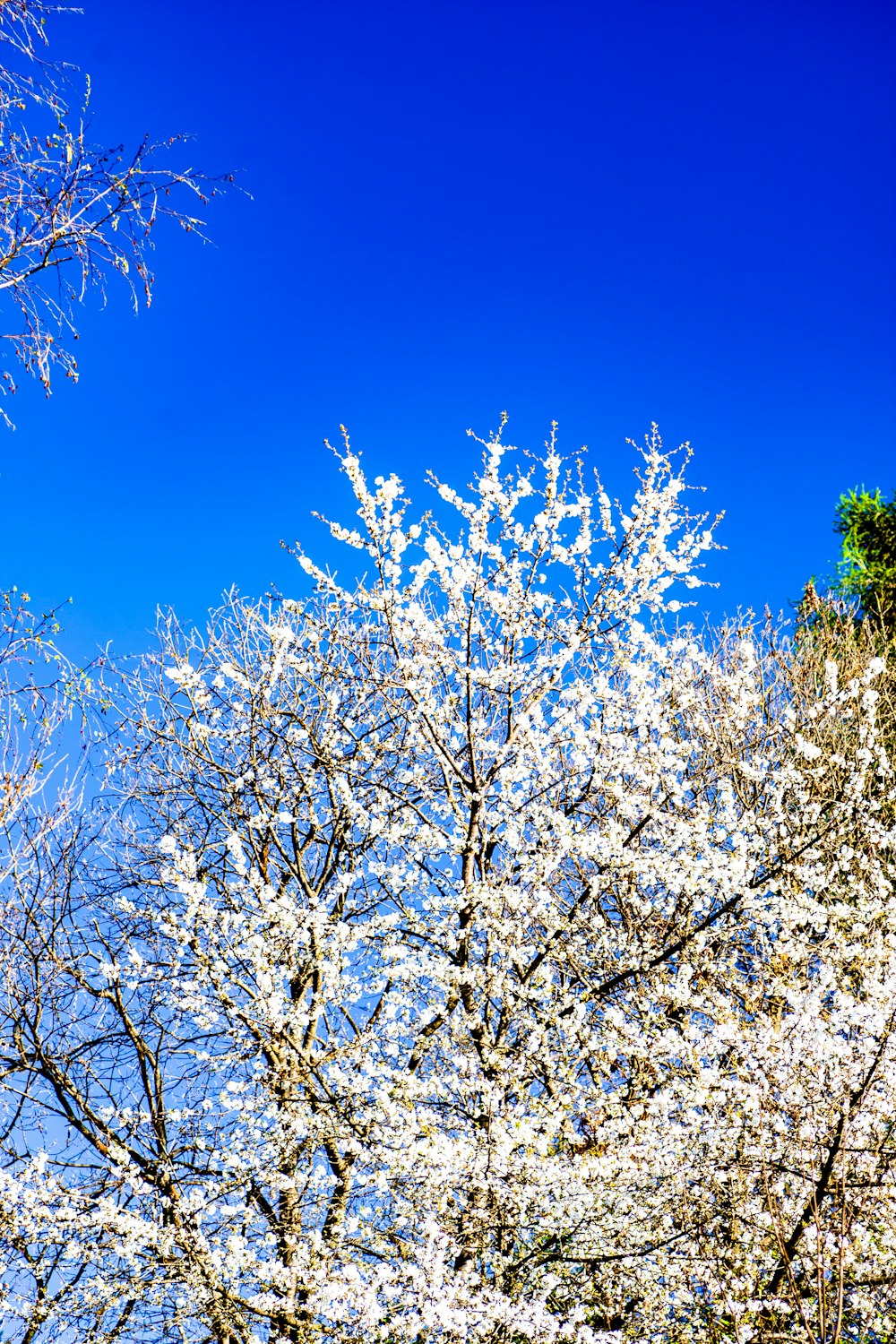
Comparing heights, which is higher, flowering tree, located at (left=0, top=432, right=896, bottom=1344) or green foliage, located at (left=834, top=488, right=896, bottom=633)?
green foliage, located at (left=834, top=488, right=896, bottom=633)

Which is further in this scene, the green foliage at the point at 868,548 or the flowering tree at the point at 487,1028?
the green foliage at the point at 868,548

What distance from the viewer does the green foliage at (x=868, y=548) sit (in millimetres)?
15391

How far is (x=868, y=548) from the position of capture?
1623 cm

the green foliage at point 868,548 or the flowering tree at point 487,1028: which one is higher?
the green foliage at point 868,548

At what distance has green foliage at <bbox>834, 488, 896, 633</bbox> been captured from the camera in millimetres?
15391

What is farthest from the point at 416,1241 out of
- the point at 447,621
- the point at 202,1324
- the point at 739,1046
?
the point at 447,621

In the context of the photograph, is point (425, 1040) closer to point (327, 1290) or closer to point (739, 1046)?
point (327, 1290)

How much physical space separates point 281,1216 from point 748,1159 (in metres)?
2.92

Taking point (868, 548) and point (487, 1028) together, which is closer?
point (487, 1028)

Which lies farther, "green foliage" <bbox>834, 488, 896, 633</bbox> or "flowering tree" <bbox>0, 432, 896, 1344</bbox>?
"green foliage" <bbox>834, 488, 896, 633</bbox>

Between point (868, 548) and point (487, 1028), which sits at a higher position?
point (868, 548)

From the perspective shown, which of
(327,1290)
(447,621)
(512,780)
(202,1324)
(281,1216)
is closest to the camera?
(327,1290)

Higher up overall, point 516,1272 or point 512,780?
point 512,780

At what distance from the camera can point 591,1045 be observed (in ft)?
17.3
